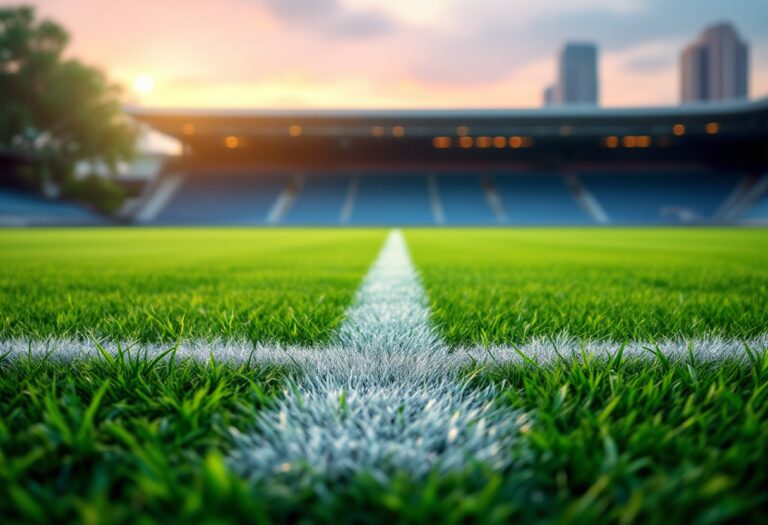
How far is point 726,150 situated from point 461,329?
3364 cm

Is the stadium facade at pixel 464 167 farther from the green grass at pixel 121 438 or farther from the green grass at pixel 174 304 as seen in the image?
the green grass at pixel 121 438

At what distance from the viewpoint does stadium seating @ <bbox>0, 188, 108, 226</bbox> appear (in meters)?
20.9

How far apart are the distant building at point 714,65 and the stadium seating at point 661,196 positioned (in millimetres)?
82614

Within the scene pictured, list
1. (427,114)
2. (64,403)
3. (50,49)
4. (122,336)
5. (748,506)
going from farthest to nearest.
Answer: (50,49), (427,114), (122,336), (64,403), (748,506)

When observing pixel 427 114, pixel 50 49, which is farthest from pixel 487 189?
pixel 50 49

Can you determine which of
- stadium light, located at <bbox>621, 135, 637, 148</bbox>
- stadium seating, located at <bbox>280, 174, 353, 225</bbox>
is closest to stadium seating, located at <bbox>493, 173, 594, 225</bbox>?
stadium light, located at <bbox>621, 135, 637, 148</bbox>

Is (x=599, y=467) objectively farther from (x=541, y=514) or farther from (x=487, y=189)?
(x=487, y=189)

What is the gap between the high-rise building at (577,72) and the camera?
Result: 100625 millimetres

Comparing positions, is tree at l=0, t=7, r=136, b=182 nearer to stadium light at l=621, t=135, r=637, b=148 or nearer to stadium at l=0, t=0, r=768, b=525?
stadium at l=0, t=0, r=768, b=525

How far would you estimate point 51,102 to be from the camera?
24891 millimetres

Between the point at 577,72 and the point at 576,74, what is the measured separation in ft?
2.73

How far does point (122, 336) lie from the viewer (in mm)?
1162

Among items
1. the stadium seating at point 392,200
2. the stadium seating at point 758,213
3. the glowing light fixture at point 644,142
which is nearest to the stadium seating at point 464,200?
the stadium seating at point 392,200

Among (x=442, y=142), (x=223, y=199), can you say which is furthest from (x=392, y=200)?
(x=223, y=199)
